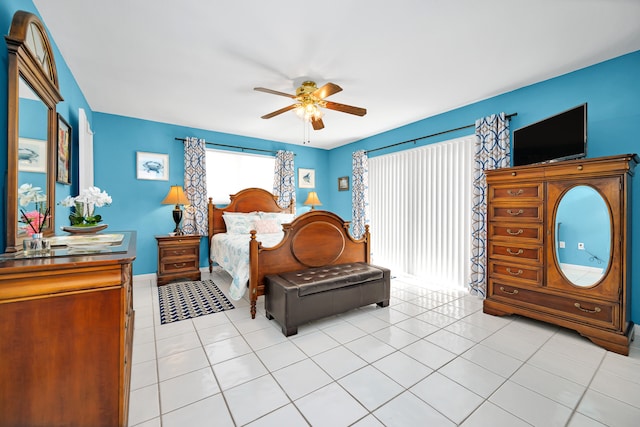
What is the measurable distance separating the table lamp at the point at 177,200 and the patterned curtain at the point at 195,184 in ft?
0.71

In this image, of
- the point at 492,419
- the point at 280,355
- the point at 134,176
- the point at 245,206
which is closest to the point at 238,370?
the point at 280,355

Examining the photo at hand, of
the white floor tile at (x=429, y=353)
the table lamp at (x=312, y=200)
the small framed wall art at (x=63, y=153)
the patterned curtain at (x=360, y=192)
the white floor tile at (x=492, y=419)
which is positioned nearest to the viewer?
the white floor tile at (x=492, y=419)

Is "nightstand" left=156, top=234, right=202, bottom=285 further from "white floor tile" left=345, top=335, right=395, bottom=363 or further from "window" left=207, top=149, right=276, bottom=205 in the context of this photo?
"white floor tile" left=345, top=335, right=395, bottom=363

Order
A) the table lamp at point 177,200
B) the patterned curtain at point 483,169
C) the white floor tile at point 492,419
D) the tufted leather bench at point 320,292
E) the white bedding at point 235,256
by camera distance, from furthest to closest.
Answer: the table lamp at point 177,200 < the patterned curtain at point 483,169 < the white bedding at point 235,256 < the tufted leather bench at point 320,292 < the white floor tile at point 492,419

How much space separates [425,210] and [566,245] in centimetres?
204

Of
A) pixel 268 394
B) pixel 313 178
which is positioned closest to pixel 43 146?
pixel 268 394

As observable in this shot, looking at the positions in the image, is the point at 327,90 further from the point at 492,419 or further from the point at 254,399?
the point at 492,419

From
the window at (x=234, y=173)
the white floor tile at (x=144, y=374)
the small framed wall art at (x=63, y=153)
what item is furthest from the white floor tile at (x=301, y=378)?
the window at (x=234, y=173)

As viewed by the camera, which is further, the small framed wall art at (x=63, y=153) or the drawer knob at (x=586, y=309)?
the drawer knob at (x=586, y=309)

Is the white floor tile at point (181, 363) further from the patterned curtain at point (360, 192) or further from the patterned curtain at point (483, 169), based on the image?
the patterned curtain at point (360, 192)

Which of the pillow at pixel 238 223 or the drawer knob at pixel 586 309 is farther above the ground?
the pillow at pixel 238 223

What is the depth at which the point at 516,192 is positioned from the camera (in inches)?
113

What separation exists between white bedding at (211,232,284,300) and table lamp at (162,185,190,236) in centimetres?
63

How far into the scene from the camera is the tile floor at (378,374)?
1589 millimetres
